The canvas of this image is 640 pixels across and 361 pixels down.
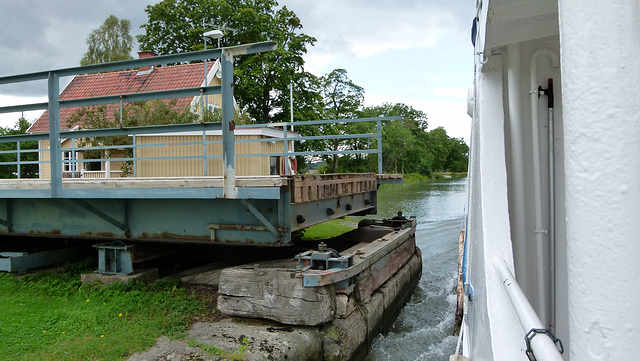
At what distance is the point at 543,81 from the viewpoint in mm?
2824

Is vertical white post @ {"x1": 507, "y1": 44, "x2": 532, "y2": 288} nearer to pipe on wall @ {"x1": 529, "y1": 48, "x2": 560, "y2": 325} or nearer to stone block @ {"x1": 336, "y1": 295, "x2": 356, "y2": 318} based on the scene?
pipe on wall @ {"x1": 529, "y1": 48, "x2": 560, "y2": 325}

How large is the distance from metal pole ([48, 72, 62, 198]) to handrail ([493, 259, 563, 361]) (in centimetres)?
579

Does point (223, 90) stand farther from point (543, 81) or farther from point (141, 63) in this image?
point (543, 81)

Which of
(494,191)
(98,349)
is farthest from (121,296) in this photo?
(494,191)

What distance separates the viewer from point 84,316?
512cm

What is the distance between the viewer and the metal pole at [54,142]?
19.3ft

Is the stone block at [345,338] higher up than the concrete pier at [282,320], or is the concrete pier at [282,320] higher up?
the concrete pier at [282,320]

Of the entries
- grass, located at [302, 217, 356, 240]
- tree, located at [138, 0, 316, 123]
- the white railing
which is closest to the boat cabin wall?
grass, located at [302, 217, 356, 240]

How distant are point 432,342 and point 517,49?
16.2 feet

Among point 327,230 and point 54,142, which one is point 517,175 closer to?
point 54,142

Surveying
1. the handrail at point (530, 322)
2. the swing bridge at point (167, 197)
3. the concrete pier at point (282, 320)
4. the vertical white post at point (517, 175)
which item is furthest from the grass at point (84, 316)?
the handrail at point (530, 322)

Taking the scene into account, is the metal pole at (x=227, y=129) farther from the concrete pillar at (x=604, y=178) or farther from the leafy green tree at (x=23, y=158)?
the leafy green tree at (x=23, y=158)

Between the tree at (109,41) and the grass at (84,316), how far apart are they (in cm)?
3699

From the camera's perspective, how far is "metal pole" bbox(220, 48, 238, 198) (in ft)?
16.2
